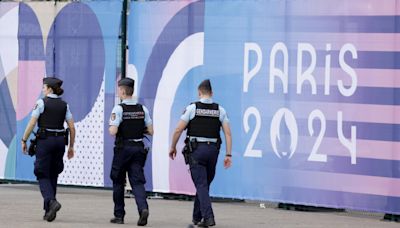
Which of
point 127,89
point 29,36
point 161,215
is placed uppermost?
point 29,36

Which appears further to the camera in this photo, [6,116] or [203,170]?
[6,116]

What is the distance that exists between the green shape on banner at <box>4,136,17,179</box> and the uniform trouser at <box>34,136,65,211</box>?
17.7 feet

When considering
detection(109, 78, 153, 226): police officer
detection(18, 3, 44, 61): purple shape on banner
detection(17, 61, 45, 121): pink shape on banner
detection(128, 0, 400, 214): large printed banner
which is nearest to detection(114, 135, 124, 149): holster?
detection(109, 78, 153, 226): police officer

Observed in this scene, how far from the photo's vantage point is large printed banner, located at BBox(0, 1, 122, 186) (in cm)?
2016

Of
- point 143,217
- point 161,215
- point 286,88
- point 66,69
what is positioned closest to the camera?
point 143,217

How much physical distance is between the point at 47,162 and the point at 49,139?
270 millimetres

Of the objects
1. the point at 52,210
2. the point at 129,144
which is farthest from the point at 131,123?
the point at 52,210

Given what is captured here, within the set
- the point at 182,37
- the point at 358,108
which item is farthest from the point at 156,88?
the point at 358,108

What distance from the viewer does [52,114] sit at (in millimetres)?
15859

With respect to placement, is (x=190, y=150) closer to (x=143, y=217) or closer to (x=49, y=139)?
(x=143, y=217)

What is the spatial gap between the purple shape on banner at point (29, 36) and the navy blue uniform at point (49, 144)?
5.02 m

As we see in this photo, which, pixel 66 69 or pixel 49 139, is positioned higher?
pixel 66 69

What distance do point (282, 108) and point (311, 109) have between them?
48 cm

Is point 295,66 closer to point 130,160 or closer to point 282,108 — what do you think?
point 282,108
